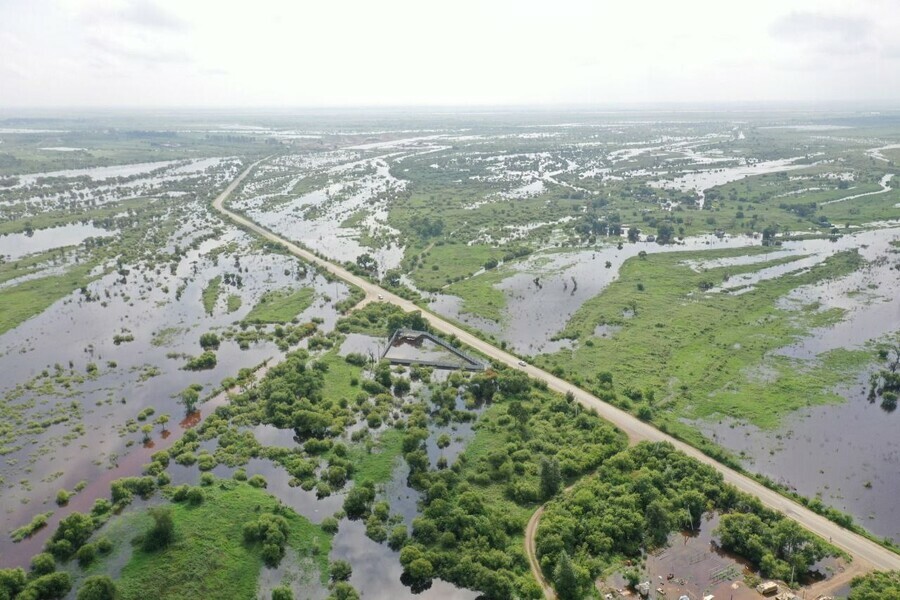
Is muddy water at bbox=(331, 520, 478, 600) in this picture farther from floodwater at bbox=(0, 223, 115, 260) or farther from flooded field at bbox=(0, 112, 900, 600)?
floodwater at bbox=(0, 223, 115, 260)

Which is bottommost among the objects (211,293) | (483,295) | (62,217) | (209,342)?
(209,342)

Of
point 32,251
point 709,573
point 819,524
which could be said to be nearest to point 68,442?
point 709,573

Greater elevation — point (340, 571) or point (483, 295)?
point (483, 295)

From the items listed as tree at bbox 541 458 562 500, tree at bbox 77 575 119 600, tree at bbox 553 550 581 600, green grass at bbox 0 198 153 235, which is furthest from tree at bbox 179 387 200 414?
green grass at bbox 0 198 153 235

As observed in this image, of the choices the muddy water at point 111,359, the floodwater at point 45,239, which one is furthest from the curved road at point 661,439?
the floodwater at point 45,239

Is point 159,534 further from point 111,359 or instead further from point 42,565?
point 111,359

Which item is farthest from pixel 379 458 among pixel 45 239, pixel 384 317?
pixel 45 239

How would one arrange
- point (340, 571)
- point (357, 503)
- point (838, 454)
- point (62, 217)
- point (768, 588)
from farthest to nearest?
point (62, 217) < point (838, 454) < point (357, 503) < point (340, 571) < point (768, 588)
